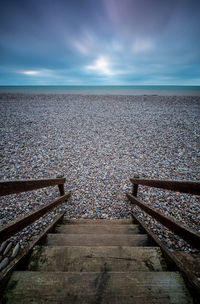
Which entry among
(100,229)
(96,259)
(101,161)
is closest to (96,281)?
(96,259)

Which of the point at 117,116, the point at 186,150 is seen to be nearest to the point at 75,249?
the point at 186,150

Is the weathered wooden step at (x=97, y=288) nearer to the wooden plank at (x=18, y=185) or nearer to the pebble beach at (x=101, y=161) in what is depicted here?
the wooden plank at (x=18, y=185)

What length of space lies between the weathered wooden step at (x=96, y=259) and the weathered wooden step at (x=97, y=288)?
368 mm

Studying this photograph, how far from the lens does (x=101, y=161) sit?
6.17 meters

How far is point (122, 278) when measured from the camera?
1254 millimetres

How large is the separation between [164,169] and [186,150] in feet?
7.91

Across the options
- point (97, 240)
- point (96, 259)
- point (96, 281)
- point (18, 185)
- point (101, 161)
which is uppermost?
point (18, 185)

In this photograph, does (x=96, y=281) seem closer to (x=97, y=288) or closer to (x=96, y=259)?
(x=97, y=288)

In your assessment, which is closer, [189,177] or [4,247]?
[4,247]

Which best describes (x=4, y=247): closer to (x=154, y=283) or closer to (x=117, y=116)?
(x=154, y=283)

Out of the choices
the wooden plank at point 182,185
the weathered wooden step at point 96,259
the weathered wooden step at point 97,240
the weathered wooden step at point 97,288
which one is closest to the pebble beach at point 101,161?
the weathered wooden step at point 97,240

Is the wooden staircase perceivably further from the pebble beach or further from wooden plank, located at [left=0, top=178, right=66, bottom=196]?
the pebble beach

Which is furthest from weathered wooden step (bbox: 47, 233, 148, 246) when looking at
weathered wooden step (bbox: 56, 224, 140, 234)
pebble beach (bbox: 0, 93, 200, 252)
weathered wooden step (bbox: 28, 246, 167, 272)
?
pebble beach (bbox: 0, 93, 200, 252)

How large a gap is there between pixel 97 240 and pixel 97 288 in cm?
136
